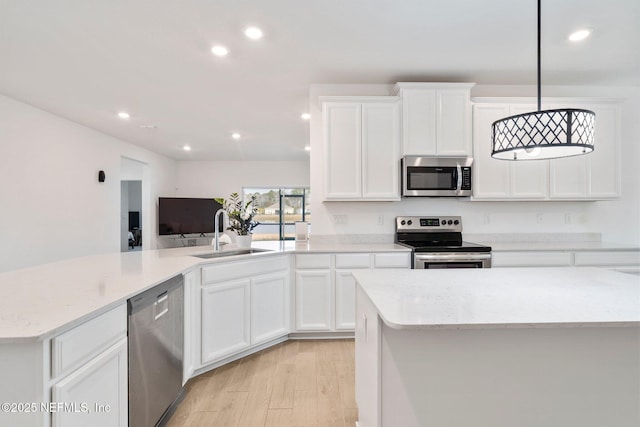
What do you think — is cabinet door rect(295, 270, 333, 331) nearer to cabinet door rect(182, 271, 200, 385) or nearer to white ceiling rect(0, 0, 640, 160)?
cabinet door rect(182, 271, 200, 385)

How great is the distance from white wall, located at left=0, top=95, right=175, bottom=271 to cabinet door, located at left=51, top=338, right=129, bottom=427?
324 centimetres

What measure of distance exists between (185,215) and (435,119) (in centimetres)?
604

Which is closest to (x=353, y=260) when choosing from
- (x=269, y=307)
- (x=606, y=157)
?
(x=269, y=307)

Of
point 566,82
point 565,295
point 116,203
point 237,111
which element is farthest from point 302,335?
point 116,203

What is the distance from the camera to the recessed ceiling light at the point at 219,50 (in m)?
2.62

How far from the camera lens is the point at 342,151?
3.26 m

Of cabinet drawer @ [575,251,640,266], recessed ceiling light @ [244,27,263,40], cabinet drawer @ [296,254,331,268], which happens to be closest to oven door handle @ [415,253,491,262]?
cabinet drawer @ [296,254,331,268]

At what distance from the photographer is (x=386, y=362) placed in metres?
1.21

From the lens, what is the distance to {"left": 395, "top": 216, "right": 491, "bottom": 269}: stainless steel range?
2.88m

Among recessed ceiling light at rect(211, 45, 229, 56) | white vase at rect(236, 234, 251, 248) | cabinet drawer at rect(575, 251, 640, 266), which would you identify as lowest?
cabinet drawer at rect(575, 251, 640, 266)

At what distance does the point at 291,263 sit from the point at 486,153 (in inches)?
88.4

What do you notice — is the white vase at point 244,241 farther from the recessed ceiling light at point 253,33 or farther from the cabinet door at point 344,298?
the recessed ceiling light at point 253,33

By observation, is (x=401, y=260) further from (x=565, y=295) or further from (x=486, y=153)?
(x=565, y=295)

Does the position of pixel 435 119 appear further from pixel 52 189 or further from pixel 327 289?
pixel 52 189
